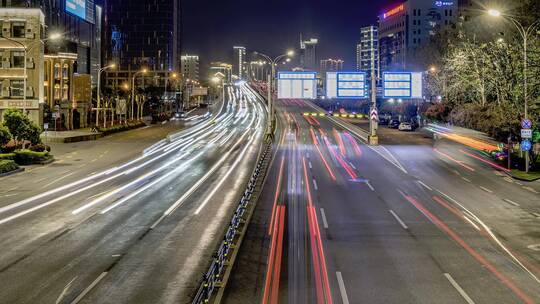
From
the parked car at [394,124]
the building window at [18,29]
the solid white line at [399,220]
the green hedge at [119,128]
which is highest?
the building window at [18,29]

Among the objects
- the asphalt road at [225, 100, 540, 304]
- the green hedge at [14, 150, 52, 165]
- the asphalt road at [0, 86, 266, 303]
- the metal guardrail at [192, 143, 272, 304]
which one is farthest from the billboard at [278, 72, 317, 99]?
the metal guardrail at [192, 143, 272, 304]

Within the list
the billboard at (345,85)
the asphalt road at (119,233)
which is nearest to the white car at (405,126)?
the billboard at (345,85)

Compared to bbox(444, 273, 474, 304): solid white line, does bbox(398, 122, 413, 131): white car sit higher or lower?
higher

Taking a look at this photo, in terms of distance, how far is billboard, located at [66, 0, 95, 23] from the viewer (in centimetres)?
11900

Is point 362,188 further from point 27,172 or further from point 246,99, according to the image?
point 246,99

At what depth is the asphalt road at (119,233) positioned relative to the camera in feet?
52.1

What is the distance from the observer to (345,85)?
2462 inches

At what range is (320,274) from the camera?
17.0 meters

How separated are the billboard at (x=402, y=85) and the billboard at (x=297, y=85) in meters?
7.65

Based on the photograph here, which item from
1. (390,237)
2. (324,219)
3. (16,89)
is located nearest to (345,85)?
(16,89)

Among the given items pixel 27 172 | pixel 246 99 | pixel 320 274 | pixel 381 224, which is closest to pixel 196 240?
pixel 320 274

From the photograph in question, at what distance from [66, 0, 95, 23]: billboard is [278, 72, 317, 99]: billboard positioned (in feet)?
230

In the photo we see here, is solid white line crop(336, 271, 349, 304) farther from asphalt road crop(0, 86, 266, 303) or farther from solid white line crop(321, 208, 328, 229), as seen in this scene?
solid white line crop(321, 208, 328, 229)

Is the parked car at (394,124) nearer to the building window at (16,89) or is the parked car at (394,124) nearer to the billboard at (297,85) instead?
the billboard at (297,85)
